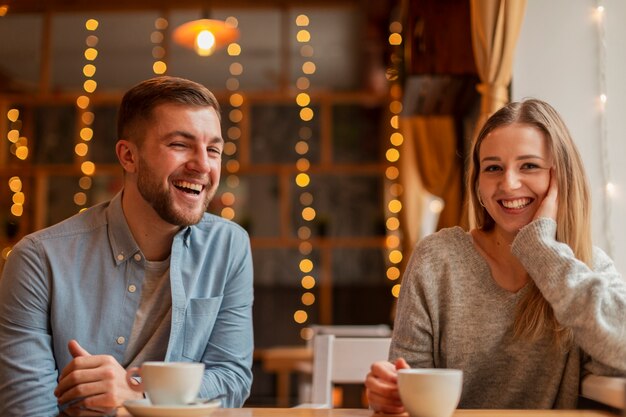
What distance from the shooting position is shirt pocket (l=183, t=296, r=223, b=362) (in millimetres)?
1769

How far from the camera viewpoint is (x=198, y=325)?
178 centimetres

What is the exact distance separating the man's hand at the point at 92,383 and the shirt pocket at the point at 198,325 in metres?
0.32

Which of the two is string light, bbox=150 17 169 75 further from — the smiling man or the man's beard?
the man's beard

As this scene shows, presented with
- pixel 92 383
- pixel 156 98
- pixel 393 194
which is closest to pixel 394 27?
pixel 393 194

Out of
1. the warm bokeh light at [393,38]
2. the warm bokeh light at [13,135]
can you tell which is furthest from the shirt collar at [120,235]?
the warm bokeh light at [13,135]

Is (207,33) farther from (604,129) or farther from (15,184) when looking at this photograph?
(604,129)

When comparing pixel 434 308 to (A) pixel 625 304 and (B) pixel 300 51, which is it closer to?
(A) pixel 625 304

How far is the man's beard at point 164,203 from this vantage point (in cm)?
179

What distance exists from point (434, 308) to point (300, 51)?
579 cm

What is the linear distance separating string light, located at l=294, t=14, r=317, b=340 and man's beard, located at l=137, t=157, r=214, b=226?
17.2ft

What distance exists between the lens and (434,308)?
1.70 metres

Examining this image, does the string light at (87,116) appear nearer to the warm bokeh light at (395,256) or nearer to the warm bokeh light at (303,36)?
the warm bokeh light at (303,36)

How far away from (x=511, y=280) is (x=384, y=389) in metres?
0.53

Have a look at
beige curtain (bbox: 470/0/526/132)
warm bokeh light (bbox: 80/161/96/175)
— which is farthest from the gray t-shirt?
warm bokeh light (bbox: 80/161/96/175)
